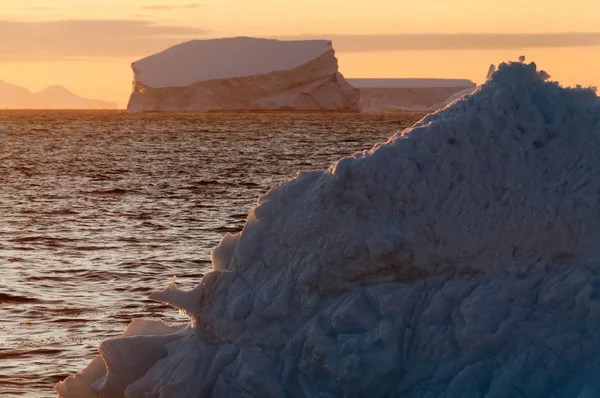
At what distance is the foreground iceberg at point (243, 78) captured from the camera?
98.5 meters

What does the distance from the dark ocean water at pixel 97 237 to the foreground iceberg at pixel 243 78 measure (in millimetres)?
50594

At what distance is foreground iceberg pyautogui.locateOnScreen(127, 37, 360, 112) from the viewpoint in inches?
3878

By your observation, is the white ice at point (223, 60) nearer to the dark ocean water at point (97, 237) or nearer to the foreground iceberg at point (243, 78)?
the foreground iceberg at point (243, 78)

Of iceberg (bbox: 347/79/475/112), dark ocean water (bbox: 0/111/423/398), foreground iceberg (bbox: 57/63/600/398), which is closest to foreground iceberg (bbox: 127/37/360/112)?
iceberg (bbox: 347/79/475/112)

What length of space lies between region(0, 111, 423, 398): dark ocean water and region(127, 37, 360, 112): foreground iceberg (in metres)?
50.6

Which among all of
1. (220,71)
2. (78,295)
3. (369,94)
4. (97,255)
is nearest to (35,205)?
(97,255)

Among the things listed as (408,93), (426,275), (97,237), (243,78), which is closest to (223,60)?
(243,78)

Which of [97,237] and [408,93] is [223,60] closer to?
[408,93]

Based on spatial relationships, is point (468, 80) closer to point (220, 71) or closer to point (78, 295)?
point (220, 71)

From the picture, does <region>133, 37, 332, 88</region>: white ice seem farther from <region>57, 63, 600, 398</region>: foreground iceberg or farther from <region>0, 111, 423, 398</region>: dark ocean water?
<region>57, 63, 600, 398</region>: foreground iceberg

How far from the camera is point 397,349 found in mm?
4254

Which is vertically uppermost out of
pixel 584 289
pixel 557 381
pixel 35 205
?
pixel 584 289

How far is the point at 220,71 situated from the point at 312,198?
331ft

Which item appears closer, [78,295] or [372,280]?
[372,280]
